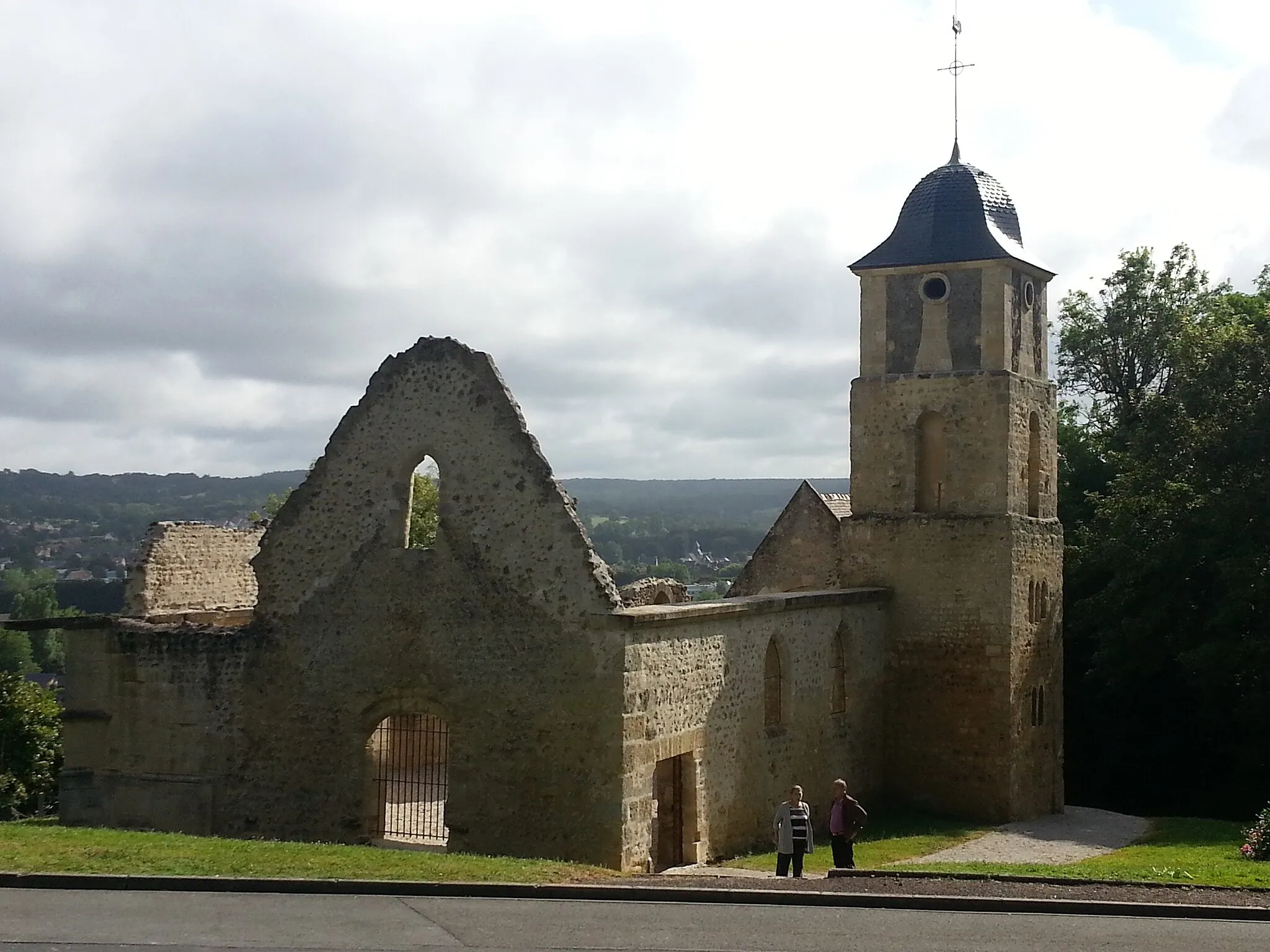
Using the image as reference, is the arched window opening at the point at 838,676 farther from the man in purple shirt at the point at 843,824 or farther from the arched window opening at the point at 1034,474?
the man in purple shirt at the point at 843,824

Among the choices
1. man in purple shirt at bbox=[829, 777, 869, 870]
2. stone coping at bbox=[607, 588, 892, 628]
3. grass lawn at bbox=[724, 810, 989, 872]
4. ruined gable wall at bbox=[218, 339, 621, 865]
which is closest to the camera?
man in purple shirt at bbox=[829, 777, 869, 870]

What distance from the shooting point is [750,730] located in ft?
72.1

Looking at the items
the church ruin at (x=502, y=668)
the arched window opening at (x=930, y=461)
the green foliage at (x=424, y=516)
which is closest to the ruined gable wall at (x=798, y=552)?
the arched window opening at (x=930, y=461)

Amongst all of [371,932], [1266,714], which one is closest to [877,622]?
[1266,714]

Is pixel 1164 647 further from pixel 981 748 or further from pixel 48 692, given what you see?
pixel 48 692

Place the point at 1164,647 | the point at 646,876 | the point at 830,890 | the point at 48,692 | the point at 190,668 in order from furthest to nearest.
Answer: the point at 48,692 < the point at 1164,647 < the point at 190,668 < the point at 646,876 < the point at 830,890

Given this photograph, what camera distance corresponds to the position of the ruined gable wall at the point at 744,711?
19406 millimetres

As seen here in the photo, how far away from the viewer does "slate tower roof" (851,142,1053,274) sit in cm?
2655

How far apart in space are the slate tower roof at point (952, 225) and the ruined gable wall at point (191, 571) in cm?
1192

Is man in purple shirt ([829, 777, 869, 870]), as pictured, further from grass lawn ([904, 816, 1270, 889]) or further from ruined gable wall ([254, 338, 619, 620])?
ruined gable wall ([254, 338, 619, 620])

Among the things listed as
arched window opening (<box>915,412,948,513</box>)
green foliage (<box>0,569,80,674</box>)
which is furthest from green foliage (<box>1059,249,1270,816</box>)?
green foliage (<box>0,569,80,674</box>)

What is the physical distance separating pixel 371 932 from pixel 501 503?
8195mm

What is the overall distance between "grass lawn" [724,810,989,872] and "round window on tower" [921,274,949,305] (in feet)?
29.1

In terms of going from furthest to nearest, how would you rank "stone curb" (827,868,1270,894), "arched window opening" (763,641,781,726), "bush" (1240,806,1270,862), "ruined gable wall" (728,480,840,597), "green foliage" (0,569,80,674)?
"green foliage" (0,569,80,674) → "ruined gable wall" (728,480,840,597) → "arched window opening" (763,641,781,726) → "bush" (1240,806,1270,862) → "stone curb" (827,868,1270,894)
